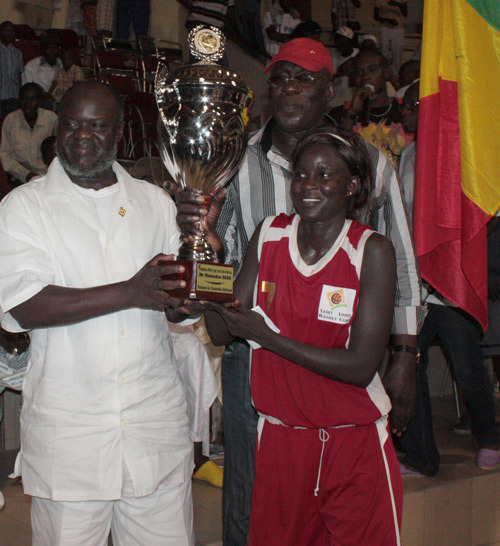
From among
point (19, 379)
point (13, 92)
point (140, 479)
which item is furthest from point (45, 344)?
point (13, 92)

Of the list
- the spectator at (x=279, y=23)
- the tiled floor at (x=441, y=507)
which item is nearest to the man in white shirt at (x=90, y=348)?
the tiled floor at (x=441, y=507)

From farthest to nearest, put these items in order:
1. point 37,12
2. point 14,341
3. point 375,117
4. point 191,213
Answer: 1. point 37,12
2. point 375,117
3. point 14,341
4. point 191,213

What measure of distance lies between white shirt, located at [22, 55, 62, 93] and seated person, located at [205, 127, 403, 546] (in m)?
7.89

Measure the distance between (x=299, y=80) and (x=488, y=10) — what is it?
3.36 feet

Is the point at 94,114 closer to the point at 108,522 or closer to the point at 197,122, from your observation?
the point at 197,122

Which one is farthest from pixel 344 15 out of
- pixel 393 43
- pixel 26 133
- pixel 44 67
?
pixel 26 133

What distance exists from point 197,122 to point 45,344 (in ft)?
2.45

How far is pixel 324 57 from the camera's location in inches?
92.3

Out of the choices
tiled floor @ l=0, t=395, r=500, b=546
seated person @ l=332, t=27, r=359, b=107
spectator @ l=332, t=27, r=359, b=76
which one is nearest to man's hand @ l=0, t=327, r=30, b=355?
tiled floor @ l=0, t=395, r=500, b=546

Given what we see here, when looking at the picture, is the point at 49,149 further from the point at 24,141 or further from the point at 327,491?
the point at 327,491

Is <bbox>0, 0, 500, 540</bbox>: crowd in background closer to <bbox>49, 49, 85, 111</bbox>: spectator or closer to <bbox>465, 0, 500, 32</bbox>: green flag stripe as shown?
<bbox>49, 49, 85, 111</bbox>: spectator

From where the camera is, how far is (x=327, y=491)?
1900mm

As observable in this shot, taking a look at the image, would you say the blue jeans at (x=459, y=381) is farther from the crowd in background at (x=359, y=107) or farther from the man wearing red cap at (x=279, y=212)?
the man wearing red cap at (x=279, y=212)

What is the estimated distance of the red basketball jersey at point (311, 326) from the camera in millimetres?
1918
